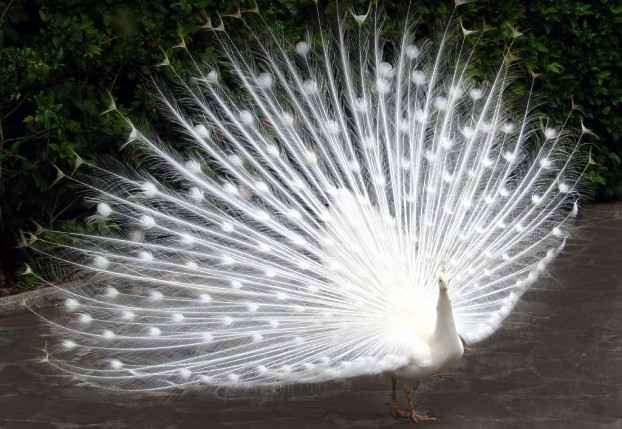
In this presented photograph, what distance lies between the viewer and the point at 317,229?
4578mm

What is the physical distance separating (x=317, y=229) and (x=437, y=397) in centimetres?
108

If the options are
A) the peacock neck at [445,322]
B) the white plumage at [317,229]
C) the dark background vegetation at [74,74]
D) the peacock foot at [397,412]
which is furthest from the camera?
the dark background vegetation at [74,74]

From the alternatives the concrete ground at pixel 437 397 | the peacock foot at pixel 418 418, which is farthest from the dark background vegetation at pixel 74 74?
the peacock foot at pixel 418 418

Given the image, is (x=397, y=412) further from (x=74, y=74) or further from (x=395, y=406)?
(x=74, y=74)

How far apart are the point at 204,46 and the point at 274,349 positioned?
3.94 meters

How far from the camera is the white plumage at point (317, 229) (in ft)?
14.0

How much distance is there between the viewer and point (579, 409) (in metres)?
4.33

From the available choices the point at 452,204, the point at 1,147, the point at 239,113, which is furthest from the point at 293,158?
the point at 1,147

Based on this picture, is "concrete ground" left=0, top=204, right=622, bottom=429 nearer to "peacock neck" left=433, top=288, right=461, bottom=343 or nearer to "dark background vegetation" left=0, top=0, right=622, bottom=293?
"peacock neck" left=433, top=288, right=461, bottom=343

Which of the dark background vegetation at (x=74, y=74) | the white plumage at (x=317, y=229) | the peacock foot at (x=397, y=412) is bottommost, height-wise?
the peacock foot at (x=397, y=412)

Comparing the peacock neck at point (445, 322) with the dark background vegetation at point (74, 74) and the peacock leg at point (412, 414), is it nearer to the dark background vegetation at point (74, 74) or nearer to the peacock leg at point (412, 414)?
the peacock leg at point (412, 414)

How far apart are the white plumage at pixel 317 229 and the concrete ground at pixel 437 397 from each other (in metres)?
0.23

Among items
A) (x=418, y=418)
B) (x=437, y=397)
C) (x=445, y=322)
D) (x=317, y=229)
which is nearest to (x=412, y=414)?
(x=418, y=418)

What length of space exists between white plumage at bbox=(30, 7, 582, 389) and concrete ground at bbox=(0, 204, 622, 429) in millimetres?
225
